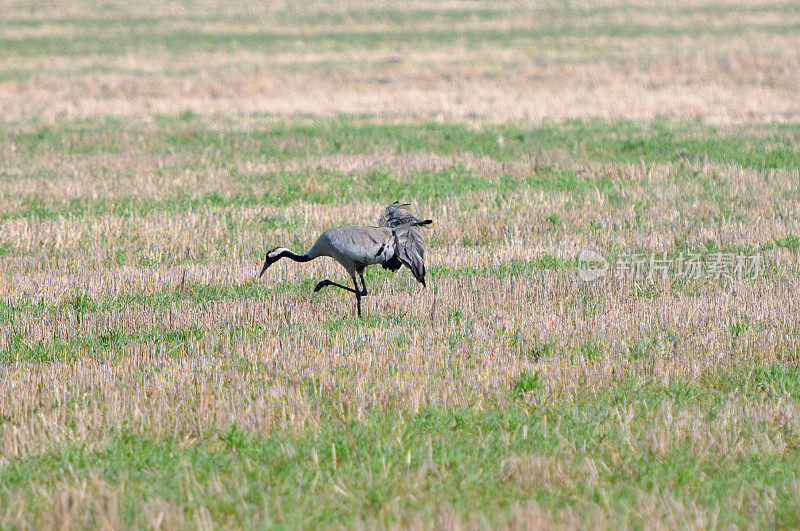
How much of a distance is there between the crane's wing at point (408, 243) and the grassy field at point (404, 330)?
0.42 m

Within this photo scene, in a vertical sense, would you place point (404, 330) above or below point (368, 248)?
below

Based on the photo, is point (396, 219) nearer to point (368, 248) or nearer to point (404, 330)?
point (368, 248)

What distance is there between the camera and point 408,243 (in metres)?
9.02

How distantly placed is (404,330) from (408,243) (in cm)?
140

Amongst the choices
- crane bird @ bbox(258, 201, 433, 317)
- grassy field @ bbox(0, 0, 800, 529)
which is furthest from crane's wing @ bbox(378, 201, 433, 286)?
grassy field @ bbox(0, 0, 800, 529)

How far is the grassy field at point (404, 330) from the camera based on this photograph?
4750 millimetres

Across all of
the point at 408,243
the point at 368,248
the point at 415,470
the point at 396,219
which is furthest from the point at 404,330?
the point at 415,470

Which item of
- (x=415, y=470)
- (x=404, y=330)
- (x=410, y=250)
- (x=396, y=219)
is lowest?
(x=415, y=470)

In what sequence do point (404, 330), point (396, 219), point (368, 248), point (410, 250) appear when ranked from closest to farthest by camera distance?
point (404, 330) < point (368, 248) < point (410, 250) < point (396, 219)

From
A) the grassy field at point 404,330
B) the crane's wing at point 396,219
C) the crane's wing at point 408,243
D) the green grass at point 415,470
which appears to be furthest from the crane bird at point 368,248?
the green grass at point 415,470

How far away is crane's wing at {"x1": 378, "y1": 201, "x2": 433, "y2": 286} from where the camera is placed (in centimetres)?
884

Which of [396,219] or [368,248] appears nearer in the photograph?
[368,248]

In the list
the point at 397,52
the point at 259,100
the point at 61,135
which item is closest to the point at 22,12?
the point at 397,52

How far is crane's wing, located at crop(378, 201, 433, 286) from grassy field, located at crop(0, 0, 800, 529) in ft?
1.38
